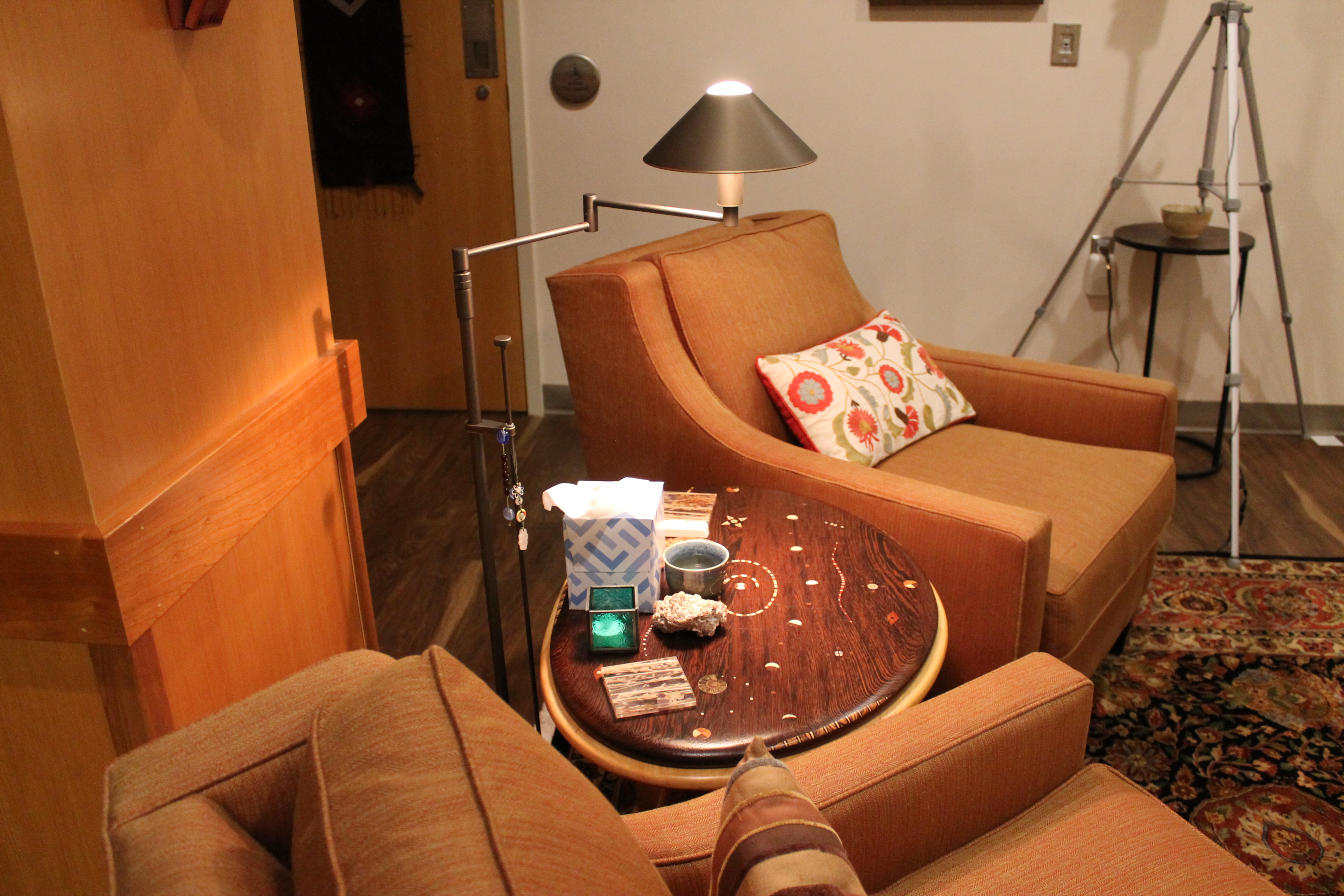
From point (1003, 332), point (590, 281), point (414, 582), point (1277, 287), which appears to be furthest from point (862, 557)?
point (1277, 287)

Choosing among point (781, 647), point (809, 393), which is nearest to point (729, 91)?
point (809, 393)

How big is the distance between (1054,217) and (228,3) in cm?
268

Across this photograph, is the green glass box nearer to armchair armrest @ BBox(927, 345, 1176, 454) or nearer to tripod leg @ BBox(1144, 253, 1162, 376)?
armchair armrest @ BBox(927, 345, 1176, 454)

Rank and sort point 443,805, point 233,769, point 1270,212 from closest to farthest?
point 443,805 → point 233,769 → point 1270,212

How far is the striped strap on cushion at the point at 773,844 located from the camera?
670 mm

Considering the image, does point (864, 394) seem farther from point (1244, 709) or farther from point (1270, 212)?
point (1270, 212)

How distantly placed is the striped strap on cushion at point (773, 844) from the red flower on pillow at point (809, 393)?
1223mm

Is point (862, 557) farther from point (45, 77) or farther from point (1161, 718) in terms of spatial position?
point (45, 77)

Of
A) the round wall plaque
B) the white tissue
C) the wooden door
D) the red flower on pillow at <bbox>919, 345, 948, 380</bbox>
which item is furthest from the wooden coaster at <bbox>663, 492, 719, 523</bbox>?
the round wall plaque

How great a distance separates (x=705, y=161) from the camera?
142 cm

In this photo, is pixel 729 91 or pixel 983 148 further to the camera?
pixel 983 148

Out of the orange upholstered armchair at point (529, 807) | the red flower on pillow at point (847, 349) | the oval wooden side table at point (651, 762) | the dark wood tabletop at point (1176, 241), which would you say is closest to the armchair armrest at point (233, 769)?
the orange upholstered armchair at point (529, 807)

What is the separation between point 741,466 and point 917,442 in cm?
51

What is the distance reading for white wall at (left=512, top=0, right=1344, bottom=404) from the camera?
10.0 feet
